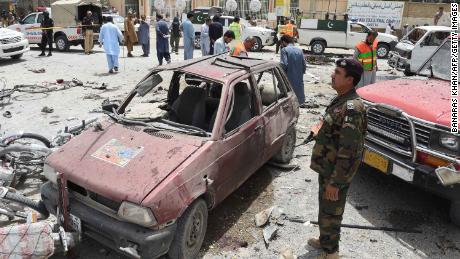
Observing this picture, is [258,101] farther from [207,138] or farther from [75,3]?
[75,3]

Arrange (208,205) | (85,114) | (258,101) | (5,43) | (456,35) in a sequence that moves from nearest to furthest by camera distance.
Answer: (208,205), (258,101), (456,35), (85,114), (5,43)

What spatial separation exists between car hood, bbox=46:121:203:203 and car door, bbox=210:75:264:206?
14.2 inches

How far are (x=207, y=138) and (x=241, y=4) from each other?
28446mm

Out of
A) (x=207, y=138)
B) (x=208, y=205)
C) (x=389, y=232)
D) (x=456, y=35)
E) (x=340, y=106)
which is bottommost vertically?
(x=389, y=232)

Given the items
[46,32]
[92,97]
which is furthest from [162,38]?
[46,32]

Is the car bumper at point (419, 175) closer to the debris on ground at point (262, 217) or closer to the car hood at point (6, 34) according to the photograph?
the debris on ground at point (262, 217)

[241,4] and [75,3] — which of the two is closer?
[75,3]

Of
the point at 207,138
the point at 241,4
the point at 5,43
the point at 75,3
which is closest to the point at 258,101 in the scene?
the point at 207,138

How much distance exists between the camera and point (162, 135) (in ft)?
12.2

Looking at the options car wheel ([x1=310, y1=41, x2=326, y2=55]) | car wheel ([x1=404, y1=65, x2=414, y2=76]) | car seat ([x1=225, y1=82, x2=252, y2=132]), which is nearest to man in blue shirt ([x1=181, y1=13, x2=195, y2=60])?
car wheel ([x1=404, y1=65, x2=414, y2=76])

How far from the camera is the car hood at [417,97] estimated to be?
158 inches

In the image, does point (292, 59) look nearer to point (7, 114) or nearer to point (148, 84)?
point (148, 84)

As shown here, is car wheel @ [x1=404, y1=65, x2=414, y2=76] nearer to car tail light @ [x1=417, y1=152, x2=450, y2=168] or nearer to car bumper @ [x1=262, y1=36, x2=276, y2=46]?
car bumper @ [x1=262, y1=36, x2=276, y2=46]

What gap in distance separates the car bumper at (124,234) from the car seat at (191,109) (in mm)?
1453
